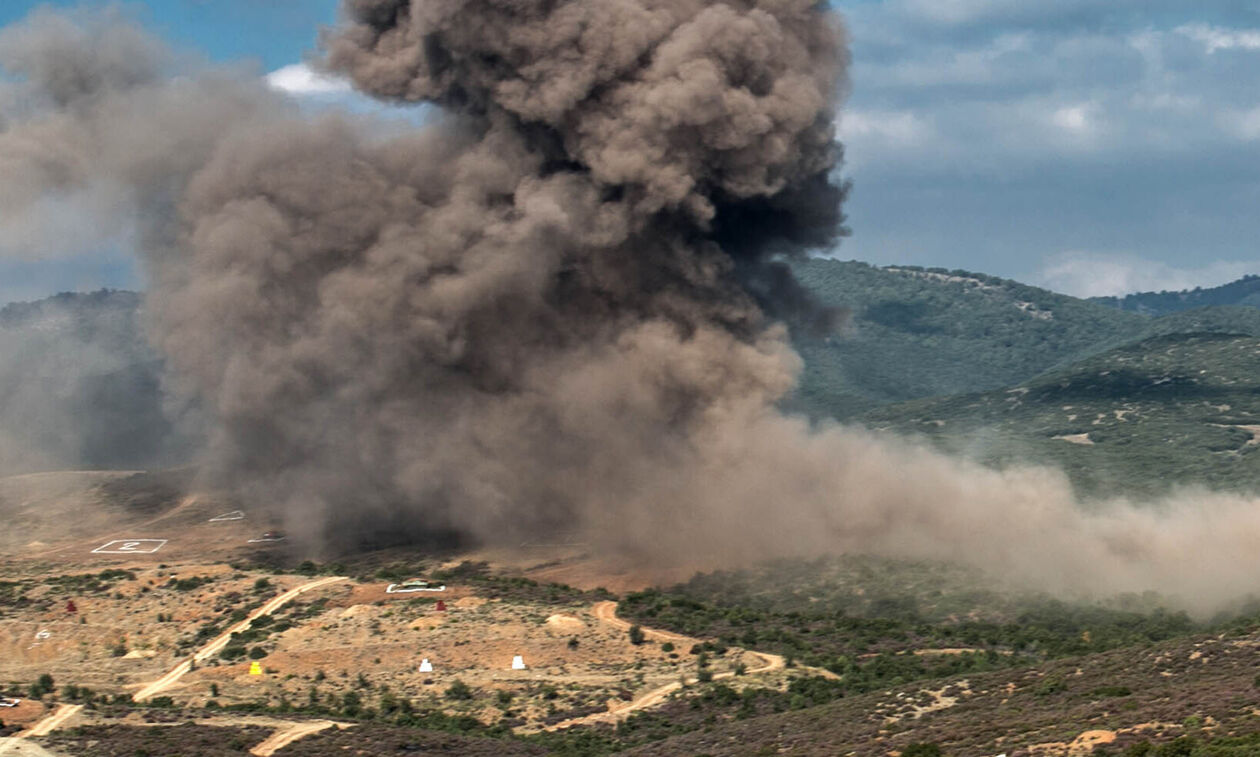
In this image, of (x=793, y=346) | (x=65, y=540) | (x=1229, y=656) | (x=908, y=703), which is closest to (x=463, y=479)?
(x=793, y=346)

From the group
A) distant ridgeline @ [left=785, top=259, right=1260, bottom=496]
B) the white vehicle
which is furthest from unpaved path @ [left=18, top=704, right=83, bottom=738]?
distant ridgeline @ [left=785, top=259, right=1260, bottom=496]

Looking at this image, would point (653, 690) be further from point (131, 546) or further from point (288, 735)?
point (131, 546)

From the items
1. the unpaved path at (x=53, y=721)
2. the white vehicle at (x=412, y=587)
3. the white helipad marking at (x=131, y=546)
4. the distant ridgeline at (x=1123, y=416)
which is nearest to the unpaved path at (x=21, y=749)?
the unpaved path at (x=53, y=721)

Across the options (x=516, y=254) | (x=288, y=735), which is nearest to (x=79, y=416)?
(x=516, y=254)

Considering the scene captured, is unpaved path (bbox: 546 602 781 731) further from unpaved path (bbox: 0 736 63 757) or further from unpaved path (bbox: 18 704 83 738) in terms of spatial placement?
unpaved path (bbox: 0 736 63 757)

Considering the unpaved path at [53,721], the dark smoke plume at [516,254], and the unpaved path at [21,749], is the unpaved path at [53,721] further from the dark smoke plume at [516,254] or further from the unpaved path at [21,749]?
the dark smoke plume at [516,254]

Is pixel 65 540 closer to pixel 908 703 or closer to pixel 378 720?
pixel 378 720

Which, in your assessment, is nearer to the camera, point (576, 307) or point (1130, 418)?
point (576, 307)
